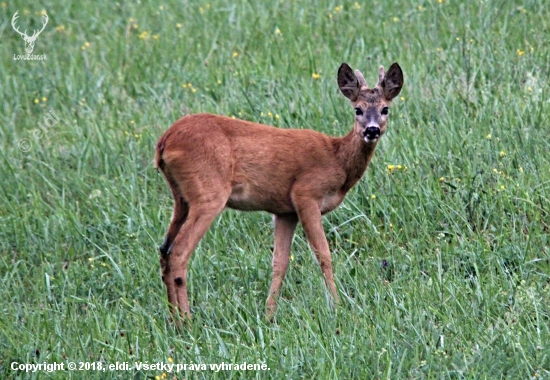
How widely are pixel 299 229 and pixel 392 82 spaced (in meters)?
1.43

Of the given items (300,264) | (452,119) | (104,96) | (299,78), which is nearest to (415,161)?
(452,119)

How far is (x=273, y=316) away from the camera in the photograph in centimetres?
662

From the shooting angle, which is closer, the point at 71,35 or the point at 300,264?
the point at 300,264

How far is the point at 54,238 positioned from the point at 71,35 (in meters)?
4.63

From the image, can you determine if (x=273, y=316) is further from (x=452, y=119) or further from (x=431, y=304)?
(x=452, y=119)

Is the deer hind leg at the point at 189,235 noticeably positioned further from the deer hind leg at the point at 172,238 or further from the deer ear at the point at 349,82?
the deer ear at the point at 349,82

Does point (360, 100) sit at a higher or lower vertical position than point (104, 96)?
higher

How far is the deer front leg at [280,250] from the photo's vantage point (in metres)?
6.95

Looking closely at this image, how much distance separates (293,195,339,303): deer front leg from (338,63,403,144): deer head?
58 centimetres

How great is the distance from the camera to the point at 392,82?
7117 millimetres
